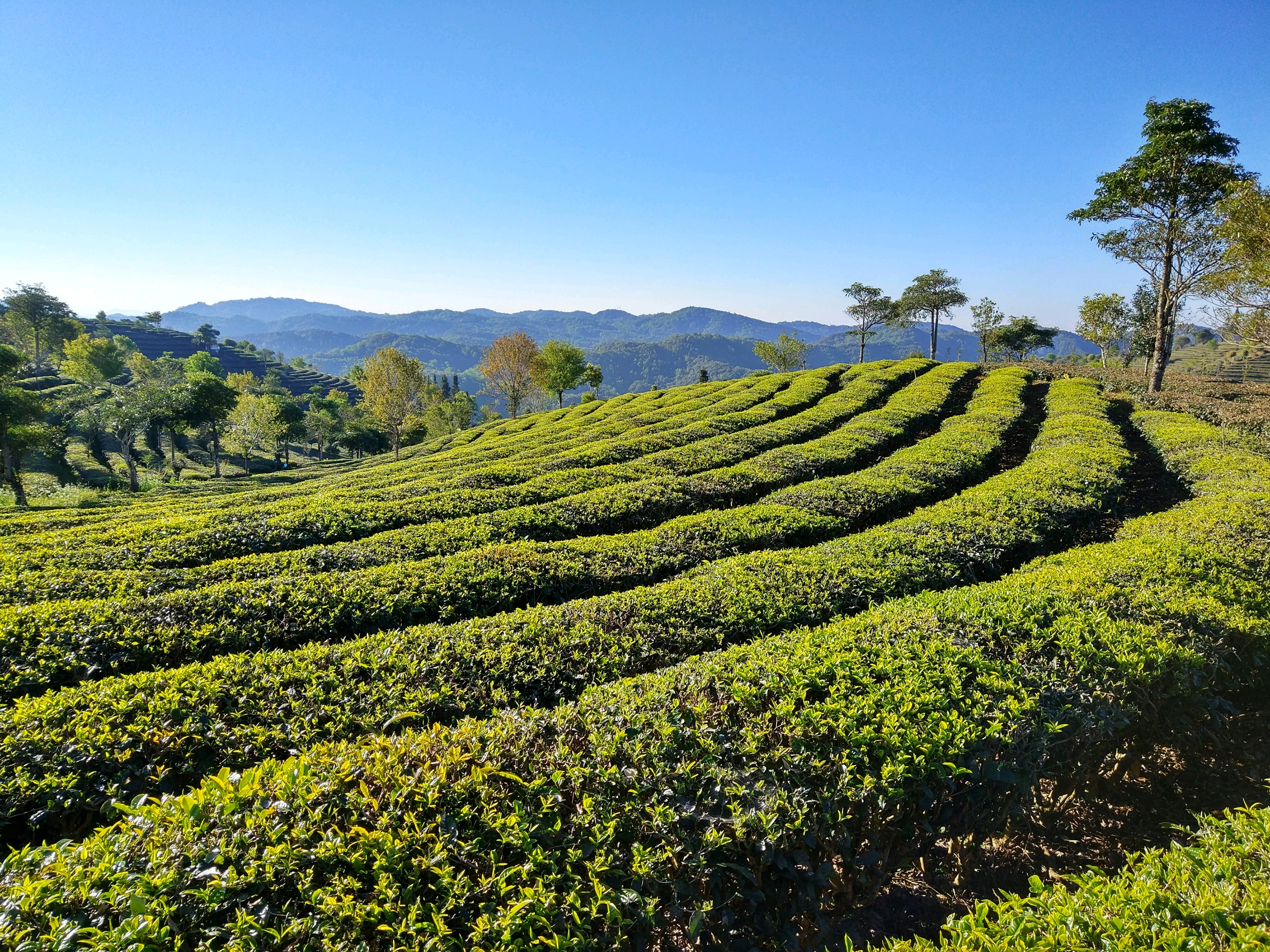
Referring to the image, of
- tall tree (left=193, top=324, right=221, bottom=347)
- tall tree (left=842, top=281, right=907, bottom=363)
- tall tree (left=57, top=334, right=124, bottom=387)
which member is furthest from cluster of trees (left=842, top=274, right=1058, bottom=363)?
tall tree (left=193, top=324, right=221, bottom=347)

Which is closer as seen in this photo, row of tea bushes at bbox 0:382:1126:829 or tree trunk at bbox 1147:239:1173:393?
row of tea bushes at bbox 0:382:1126:829

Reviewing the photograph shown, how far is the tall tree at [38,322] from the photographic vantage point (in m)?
72.1

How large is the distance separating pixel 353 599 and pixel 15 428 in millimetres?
37282

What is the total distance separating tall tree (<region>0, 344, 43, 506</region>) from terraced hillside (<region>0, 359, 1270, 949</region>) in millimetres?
27457

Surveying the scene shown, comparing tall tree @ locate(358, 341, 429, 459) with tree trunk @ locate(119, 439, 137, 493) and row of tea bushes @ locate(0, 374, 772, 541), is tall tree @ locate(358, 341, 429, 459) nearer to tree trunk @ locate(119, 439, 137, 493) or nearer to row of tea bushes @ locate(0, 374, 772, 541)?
row of tea bushes @ locate(0, 374, 772, 541)

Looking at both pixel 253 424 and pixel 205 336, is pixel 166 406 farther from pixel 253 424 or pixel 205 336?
pixel 205 336

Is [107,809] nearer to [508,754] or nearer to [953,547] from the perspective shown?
[508,754]

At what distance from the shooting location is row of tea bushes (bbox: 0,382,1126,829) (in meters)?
4.37

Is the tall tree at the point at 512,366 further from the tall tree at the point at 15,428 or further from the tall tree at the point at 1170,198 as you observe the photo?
the tall tree at the point at 1170,198

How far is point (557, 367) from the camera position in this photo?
5997 centimetres

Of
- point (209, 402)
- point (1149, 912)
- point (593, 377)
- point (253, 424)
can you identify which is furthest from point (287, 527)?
point (593, 377)

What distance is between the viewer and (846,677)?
4.76 m

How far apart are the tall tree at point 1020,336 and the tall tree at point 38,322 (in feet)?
407

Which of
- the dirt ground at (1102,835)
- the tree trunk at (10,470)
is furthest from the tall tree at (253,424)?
the dirt ground at (1102,835)
